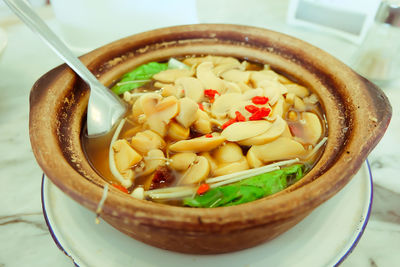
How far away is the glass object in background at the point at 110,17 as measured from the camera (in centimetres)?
197

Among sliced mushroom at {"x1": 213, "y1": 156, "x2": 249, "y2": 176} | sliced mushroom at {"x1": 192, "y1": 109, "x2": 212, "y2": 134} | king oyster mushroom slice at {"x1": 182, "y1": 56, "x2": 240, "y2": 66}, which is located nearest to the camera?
sliced mushroom at {"x1": 213, "y1": 156, "x2": 249, "y2": 176}

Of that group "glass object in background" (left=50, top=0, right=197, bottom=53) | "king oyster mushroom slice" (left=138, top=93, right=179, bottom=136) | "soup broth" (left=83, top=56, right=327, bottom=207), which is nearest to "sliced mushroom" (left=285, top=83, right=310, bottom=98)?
"soup broth" (left=83, top=56, right=327, bottom=207)

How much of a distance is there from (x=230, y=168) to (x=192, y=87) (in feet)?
1.51

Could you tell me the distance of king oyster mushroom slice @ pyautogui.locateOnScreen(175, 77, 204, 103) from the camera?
4.57 ft

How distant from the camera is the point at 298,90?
1.43 m

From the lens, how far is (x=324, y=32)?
97.5 inches

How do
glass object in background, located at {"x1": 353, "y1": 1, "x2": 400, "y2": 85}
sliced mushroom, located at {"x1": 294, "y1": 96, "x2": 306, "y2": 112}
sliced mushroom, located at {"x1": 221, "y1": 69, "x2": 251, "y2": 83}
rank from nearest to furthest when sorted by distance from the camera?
sliced mushroom, located at {"x1": 294, "y1": 96, "x2": 306, "y2": 112}
sliced mushroom, located at {"x1": 221, "y1": 69, "x2": 251, "y2": 83}
glass object in background, located at {"x1": 353, "y1": 1, "x2": 400, "y2": 85}

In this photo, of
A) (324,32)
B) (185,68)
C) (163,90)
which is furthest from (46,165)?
(324,32)

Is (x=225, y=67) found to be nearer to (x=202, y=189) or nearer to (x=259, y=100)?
(x=259, y=100)

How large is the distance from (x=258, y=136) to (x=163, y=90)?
0.49 m

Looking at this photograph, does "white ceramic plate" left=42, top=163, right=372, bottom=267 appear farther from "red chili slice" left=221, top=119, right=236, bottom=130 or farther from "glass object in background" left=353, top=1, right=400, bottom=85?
"glass object in background" left=353, top=1, right=400, bottom=85

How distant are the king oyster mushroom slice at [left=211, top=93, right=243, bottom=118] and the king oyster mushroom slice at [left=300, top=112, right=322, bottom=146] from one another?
0.28 meters

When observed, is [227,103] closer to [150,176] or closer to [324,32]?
[150,176]

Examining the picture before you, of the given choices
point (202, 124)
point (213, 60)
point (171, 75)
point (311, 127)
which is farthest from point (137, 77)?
point (311, 127)
